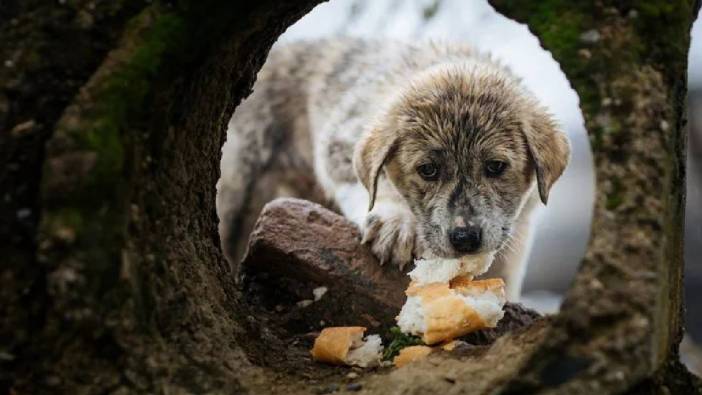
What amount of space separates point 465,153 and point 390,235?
663 millimetres

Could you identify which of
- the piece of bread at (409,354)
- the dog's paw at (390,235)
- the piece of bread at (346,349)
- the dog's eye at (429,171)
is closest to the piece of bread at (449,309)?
the piece of bread at (409,354)

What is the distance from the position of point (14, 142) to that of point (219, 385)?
2.51ft

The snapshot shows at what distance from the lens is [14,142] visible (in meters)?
2.32

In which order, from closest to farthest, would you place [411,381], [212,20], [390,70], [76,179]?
1. [76,179]
2. [212,20]
3. [411,381]
4. [390,70]

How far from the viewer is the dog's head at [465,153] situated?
435cm

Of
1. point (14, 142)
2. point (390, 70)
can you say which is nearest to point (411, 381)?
point (14, 142)

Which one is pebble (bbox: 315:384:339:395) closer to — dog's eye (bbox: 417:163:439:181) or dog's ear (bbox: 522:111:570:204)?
dog's eye (bbox: 417:163:439:181)

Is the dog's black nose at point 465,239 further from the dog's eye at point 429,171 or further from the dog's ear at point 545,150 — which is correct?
the dog's ear at point 545,150

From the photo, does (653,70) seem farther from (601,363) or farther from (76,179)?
(76,179)

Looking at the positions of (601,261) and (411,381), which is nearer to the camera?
(601,261)

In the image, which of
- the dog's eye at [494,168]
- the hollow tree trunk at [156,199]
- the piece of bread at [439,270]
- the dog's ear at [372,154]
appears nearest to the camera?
the hollow tree trunk at [156,199]

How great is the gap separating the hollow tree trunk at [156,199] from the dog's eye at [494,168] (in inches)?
77.8

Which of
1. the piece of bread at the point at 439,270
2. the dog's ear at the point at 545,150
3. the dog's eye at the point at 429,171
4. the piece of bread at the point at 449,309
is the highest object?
the dog's ear at the point at 545,150

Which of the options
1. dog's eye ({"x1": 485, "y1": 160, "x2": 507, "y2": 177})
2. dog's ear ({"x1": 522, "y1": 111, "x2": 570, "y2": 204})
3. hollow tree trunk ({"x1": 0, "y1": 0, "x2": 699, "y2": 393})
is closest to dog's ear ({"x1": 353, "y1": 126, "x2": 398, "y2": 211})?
dog's eye ({"x1": 485, "y1": 160, "x2": 507, "y2": 177})
